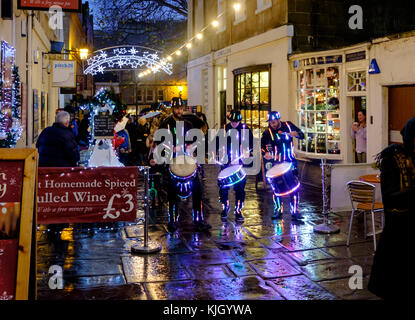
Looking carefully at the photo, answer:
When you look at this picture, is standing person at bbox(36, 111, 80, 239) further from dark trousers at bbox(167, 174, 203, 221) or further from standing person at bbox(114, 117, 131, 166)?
standing person at bbox(114, 117, 131, 166)

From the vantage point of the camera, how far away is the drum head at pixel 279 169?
8.97m

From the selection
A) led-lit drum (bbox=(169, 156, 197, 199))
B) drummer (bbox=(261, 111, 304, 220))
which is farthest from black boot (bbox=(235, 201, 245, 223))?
led-lit drum (bbox=(169, 156, 197, 199))

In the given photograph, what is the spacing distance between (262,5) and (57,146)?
11781 millimetres

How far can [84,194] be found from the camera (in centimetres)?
682

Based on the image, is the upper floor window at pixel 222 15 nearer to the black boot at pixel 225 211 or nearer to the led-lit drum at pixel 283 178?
the black boot at pixel 225 211

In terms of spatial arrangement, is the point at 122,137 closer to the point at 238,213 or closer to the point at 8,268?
the point at 238,213

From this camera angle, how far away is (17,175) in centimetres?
455

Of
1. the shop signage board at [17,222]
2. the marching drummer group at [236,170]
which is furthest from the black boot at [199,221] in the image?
the shop signage board at [17,222]

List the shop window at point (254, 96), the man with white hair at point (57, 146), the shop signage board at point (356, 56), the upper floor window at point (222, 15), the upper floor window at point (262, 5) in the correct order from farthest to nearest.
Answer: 1. the upper floor window at point (222, 15)
2. the shop window at point (254, 96)
3. the upper floor window at point (262, 5)
4. the shop signage board at point (356, 56)
5. the man with white hair at point (57, 146)

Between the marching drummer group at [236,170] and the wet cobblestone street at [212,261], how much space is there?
26cm

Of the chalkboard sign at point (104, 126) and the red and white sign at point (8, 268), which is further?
the chalkboard sign at point (104, 126)

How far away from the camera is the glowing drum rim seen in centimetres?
905

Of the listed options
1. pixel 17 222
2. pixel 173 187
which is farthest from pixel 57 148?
pixel 17 222

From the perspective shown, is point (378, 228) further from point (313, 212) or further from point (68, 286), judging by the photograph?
point (68, 286)
